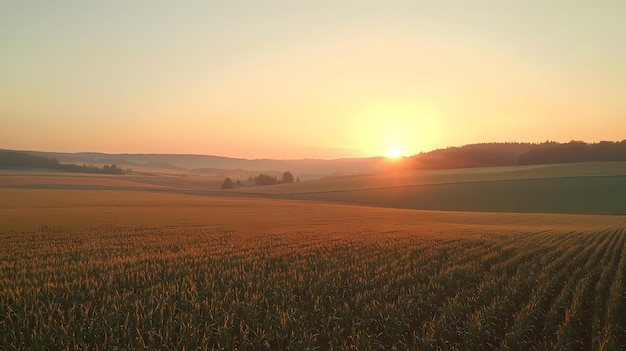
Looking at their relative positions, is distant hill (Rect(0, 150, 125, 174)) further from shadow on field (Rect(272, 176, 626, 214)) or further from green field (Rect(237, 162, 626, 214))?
shadow on field (Rect(272, 176, 626, 214))

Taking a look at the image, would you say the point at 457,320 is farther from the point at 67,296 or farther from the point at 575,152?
the point at 575,152

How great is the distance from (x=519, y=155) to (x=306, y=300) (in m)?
139

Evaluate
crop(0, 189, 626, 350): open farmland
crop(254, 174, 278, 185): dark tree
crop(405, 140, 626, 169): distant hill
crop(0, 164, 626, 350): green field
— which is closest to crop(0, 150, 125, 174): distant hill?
crop(254, 174, 278, 185): dark tree

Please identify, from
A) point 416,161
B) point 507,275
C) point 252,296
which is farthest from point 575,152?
point 252,296

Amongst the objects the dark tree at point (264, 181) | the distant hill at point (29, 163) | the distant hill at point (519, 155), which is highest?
the distant hill at point (519, 155)

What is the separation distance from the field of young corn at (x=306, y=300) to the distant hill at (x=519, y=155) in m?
114

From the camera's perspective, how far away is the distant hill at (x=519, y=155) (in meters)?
112

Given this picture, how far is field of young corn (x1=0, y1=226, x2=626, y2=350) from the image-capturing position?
25.3 ft

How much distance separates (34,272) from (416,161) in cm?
15412

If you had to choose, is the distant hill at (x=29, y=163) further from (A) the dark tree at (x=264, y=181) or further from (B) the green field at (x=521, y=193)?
(B) the green field at (x=521, y=193)

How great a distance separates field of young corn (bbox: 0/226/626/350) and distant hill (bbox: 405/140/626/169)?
11353cm

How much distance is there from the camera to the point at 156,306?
9.13 m

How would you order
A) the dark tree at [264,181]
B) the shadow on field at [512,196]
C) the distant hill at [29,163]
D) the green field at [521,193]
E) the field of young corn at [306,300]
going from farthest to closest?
the distant hill at [29,163]
the dark tree at [264,181]
the green field at [521,193]
the shadow on field at [512,196]
the field of young corn at [306,300]

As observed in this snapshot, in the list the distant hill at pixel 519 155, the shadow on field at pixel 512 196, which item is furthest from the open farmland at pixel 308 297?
the distant hill at pixel 519 155
